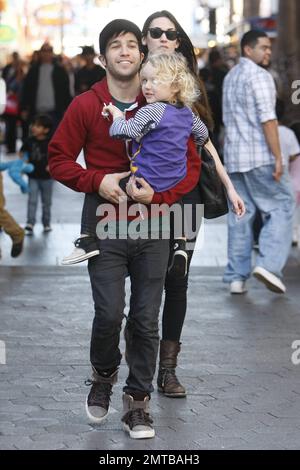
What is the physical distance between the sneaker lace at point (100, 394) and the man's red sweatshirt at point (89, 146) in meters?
0.91

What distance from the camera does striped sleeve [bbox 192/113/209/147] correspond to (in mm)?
6691

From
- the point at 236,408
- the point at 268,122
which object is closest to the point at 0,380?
the point at 236,408

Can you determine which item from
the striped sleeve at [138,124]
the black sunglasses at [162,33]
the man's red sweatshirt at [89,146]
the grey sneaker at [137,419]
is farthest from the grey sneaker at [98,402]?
the black sunglasses at [162,33]

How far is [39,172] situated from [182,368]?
6.75 m

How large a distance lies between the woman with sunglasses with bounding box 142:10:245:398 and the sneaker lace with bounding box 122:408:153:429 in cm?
82

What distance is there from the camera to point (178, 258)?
669cm

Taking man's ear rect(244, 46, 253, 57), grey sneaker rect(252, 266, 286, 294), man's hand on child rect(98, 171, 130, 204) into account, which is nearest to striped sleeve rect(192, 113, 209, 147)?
man's hand on child rect(98, 171, 130, 204)

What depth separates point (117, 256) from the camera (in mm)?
6371

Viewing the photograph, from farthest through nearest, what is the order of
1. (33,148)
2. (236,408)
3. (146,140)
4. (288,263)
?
(33,148), (288,263), (236,408), (146,140)

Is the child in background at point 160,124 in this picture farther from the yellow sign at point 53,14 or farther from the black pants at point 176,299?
the yellow sign at point 53,14

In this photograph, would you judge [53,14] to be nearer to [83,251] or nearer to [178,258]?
[178,258]

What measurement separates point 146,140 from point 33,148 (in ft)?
27.2

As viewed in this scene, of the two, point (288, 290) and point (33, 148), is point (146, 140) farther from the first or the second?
point (33, 148)

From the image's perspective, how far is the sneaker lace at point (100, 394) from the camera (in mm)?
6504
